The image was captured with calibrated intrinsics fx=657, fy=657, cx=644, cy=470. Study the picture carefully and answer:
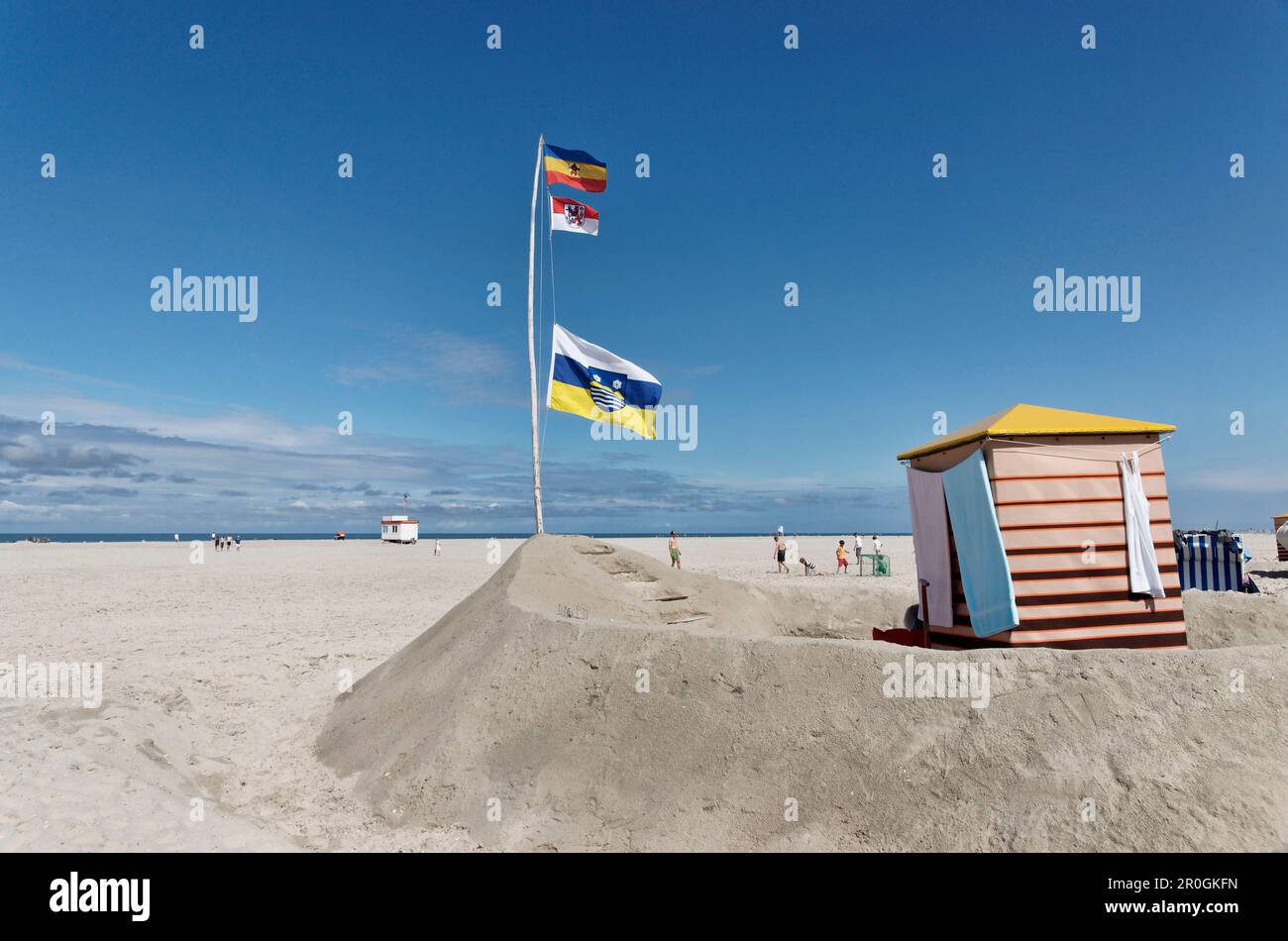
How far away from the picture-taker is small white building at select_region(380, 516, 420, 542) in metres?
72.7

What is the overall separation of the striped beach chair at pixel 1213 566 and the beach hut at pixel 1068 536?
39.1ft

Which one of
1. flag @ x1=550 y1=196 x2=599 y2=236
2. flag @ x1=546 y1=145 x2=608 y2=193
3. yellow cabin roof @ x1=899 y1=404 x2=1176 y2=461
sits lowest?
yellow cabin roof @ x1=899 y1=404 x2=1176 y2=461

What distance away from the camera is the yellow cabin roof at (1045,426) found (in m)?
7.36

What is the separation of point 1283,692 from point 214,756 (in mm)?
11094

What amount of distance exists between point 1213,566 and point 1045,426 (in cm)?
1367

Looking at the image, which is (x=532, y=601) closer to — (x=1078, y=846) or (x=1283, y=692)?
(x=1078, y=846)

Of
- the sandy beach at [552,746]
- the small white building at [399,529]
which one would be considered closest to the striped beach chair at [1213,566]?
the sandy beach at [552,746]

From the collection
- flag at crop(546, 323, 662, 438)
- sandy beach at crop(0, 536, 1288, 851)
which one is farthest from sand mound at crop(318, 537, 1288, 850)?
flag at crop(546, 323, 662, 438)

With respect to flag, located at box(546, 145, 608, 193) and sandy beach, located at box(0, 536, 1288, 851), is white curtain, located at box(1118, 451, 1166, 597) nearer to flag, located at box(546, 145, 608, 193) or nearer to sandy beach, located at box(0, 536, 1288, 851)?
sandy beach, located at box(0, 536, 1288, 851)

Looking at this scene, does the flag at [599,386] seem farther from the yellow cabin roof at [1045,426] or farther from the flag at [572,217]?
the yellow cabin roof at [1045,426]

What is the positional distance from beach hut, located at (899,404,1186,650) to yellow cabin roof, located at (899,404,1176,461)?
2 centimetres

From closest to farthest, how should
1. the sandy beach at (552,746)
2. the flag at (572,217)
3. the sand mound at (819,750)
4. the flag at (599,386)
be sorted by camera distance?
the sand mound at (819,750), the sandy beach at (552,746), the flag at (599,386), the flag at (572,217)
